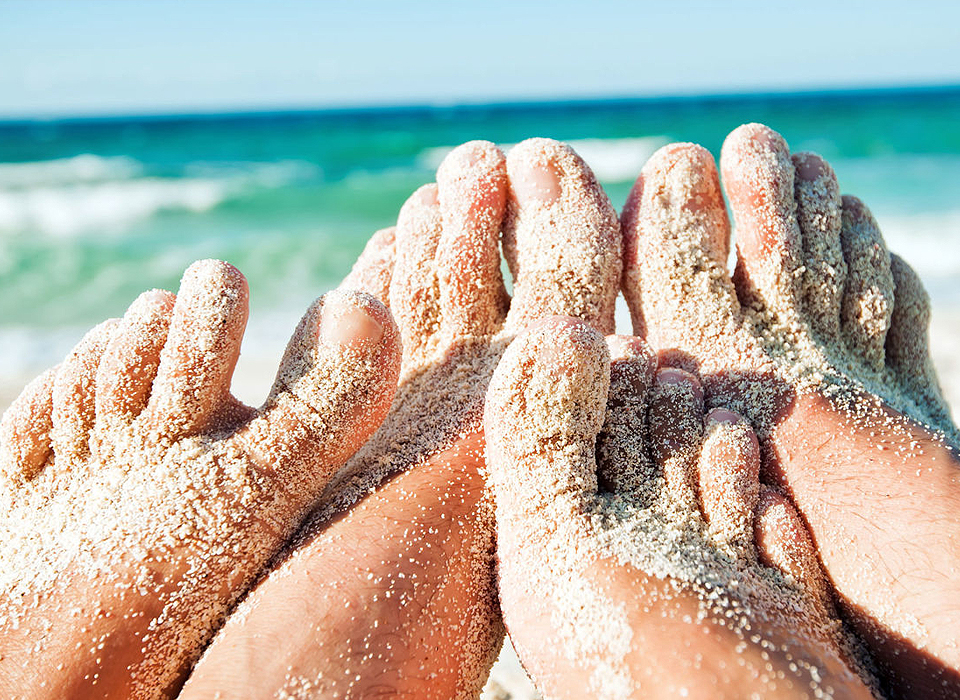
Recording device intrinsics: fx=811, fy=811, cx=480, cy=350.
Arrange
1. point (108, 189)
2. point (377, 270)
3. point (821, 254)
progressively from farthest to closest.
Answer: point (108, 189) → point (377, 270) → point (821, 254)

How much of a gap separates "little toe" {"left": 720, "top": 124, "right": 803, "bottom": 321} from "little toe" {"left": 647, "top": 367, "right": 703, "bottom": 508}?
0.30 m

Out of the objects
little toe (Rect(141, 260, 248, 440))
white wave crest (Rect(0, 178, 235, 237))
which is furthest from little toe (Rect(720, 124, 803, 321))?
white wave crest (Rect(0, 178, 235, 237))

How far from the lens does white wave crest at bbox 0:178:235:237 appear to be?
8555 mm

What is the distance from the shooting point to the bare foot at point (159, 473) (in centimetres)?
104

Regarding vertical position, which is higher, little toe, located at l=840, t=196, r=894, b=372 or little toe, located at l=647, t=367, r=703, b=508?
little toe, located at l=840, t=196, r=894, b=372

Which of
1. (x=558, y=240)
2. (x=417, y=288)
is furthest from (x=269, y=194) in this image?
(x=558, y=240)

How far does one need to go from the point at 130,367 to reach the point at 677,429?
0.85 meters

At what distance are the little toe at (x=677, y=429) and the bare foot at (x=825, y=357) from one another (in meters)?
0.09

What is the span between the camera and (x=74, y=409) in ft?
4.12

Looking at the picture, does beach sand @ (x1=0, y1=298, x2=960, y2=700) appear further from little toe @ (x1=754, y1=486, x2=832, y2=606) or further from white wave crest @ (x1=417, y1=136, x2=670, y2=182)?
white wave crest @ (x1=417, y1=136, x2=670, y2=182)

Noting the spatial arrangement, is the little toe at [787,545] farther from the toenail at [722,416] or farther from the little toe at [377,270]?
the little toe at [377,270]

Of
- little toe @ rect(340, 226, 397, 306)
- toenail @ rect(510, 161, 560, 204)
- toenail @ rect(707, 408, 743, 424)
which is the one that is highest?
toenail @ rect(510, 161, 560, 204)

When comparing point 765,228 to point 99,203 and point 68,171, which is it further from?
point 68,171

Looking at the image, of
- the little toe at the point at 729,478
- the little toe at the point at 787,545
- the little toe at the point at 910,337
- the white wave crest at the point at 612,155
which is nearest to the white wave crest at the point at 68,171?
the white wave crest at the point at 612,155
